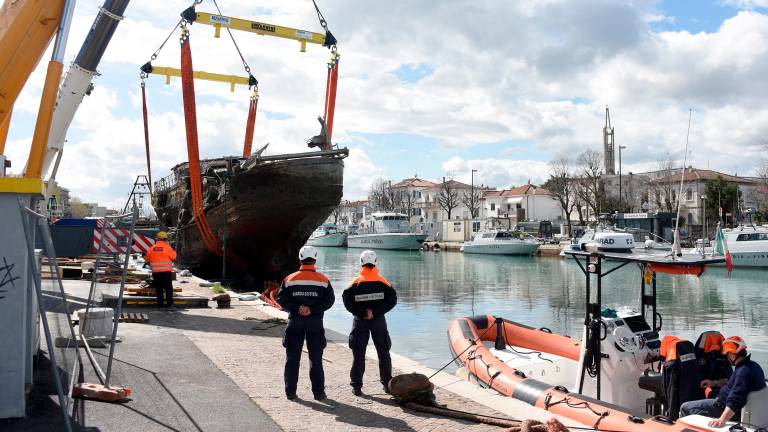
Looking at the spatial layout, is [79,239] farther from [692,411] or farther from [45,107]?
[692,411]

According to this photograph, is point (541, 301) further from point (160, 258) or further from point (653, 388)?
point (653, 388)

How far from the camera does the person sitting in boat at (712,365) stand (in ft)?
22.9

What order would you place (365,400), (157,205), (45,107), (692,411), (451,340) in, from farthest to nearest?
(157,205) → (451,340) → (45,107) → (365,400) → (692,411)

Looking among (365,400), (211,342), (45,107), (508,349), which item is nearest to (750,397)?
(365,400)

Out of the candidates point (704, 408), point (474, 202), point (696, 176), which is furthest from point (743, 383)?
point (474, 202)

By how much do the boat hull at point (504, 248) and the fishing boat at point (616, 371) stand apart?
46.3 metres

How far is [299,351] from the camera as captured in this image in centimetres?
740

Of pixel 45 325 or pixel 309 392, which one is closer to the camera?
pixel 45 325

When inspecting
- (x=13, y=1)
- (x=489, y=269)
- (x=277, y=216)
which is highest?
(x=13, y=1)

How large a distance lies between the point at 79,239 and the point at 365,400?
24341 mm

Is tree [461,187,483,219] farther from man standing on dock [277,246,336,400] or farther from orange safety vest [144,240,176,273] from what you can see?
man standing on dock [277,246,336,400]

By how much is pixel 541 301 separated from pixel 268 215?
467 inches

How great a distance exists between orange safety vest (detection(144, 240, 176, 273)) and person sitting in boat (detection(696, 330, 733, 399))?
1101cm

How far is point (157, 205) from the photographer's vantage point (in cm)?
3900
